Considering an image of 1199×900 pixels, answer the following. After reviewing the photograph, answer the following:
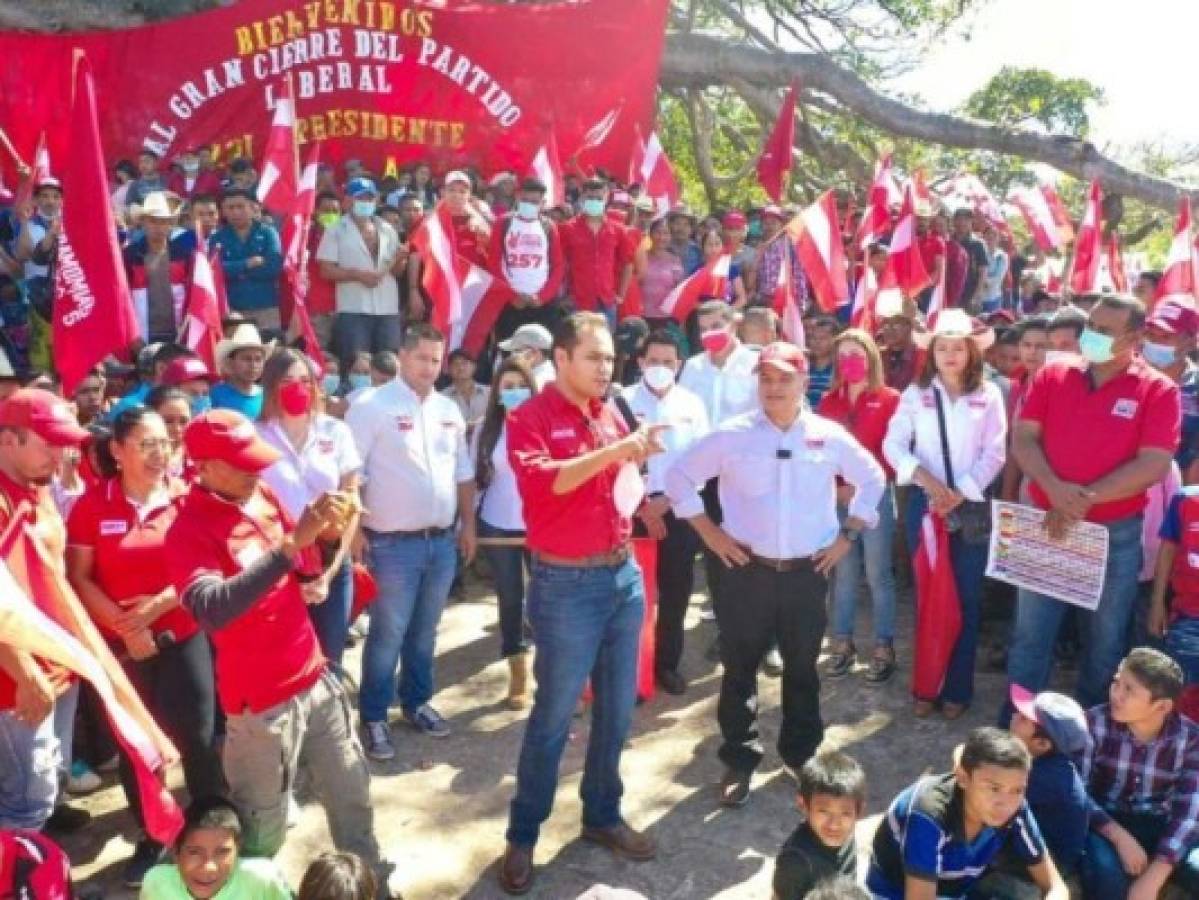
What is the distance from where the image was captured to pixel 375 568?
511 cm

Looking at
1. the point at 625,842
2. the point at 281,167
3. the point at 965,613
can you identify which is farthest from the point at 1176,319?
the point at 281,167

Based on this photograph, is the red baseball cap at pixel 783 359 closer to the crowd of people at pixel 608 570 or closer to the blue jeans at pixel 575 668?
the crowd of people at pixel 608 570

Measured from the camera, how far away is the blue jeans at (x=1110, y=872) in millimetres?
4070

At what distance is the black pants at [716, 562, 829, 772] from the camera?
4645mm

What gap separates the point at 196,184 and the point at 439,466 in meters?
7.18

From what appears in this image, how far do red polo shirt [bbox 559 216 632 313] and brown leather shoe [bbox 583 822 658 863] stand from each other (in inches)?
223

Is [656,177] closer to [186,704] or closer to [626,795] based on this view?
[626,795]

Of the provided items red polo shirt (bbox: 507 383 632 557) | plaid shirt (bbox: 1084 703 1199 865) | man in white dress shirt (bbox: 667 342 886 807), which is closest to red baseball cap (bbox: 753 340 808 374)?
man in white dress shirt (bbox: 667 342 886 807)

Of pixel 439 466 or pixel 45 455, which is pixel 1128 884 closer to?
pixel 439 466

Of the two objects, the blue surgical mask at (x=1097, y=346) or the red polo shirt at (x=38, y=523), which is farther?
the blue surgical mask at (x=1097, y=346)

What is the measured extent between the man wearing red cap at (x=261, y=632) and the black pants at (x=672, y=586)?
2.47 metres

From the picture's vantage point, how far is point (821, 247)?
809cm

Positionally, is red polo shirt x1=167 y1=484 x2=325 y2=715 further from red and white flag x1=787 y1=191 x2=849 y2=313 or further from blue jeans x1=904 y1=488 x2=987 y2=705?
red and white flag x1=787 y1=191 x2=849 y2=313

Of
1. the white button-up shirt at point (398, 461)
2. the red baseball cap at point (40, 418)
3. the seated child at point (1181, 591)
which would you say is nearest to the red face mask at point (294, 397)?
the white button-up shirt at point (398, 461)
